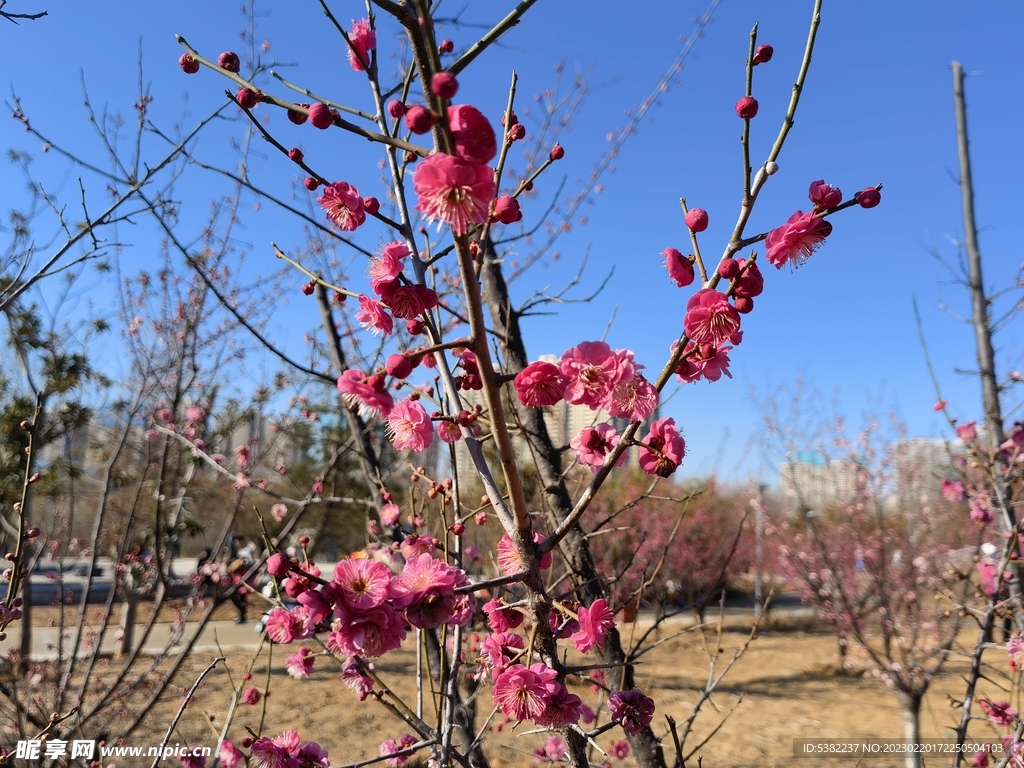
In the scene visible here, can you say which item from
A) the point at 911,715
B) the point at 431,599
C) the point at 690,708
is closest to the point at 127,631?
the point at 690,708

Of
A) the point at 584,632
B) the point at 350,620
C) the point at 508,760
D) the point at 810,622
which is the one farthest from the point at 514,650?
the point at 810,622

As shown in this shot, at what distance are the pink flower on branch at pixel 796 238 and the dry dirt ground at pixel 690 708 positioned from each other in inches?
157

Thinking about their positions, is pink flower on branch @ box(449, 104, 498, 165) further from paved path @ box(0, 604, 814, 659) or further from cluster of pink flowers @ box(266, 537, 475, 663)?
paved path @ box(0, 604, 814, 659)

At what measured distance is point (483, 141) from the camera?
2.40 feet

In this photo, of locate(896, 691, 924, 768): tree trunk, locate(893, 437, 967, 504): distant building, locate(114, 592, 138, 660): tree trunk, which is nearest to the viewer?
locate(896, 691, 924, 768): tree trunk

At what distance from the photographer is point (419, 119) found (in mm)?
692

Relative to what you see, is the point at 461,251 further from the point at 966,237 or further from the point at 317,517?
the point at 317,517

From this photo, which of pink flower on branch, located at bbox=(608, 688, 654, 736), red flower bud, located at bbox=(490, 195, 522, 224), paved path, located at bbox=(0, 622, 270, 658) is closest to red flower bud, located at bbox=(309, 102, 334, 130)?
red flower bud, located at bbox=(490, 195, 522, 224)

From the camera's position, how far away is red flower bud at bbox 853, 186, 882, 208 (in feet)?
3.04

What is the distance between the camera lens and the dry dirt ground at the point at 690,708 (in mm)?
5227

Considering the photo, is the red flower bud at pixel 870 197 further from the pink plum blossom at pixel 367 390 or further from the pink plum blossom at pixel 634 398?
the pink plum blossom at pixel 367 390

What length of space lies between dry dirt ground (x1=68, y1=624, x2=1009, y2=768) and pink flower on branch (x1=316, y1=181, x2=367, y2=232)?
3906 mm

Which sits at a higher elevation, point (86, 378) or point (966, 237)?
point (966, 237)

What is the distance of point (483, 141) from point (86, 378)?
5.39m
